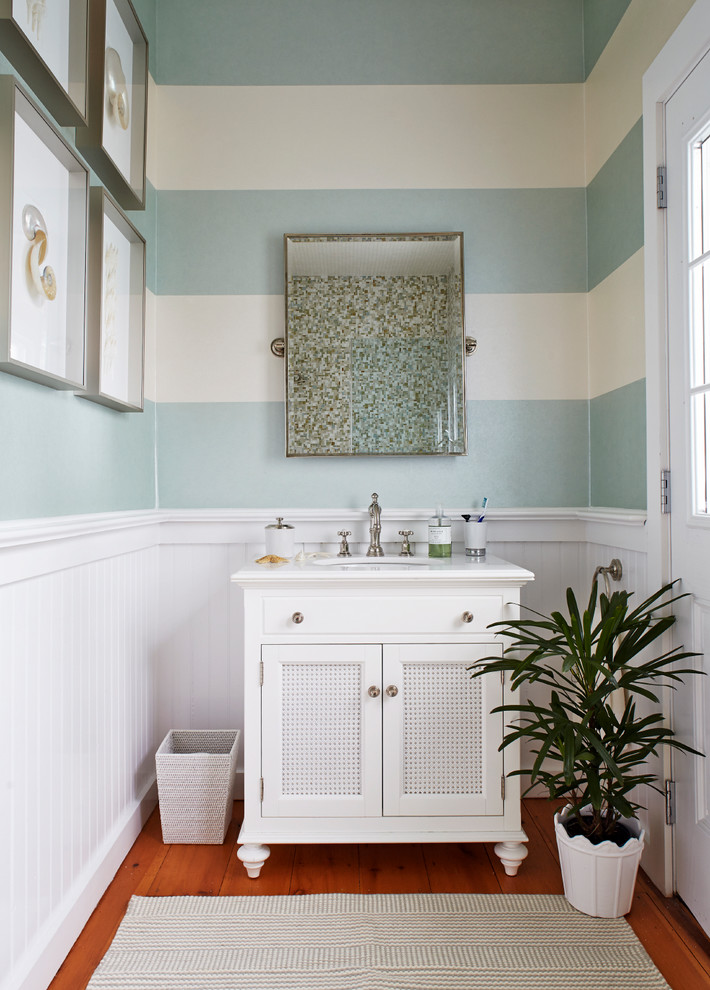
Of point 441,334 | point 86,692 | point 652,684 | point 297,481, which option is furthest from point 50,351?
point 652,684

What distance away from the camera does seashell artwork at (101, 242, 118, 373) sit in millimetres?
1704

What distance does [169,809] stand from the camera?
76.7 inches

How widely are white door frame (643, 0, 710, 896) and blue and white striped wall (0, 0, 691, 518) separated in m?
0.50

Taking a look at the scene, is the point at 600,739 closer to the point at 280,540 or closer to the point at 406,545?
the point at 406,545

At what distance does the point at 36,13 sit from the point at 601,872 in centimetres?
215

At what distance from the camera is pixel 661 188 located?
5.57 feet

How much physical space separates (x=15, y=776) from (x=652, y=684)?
1423mm

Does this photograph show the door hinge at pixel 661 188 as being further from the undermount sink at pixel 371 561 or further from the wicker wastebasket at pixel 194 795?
the wicker wastebasket at pixel 194 795

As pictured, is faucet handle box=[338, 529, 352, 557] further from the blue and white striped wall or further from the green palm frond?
the green palm frond

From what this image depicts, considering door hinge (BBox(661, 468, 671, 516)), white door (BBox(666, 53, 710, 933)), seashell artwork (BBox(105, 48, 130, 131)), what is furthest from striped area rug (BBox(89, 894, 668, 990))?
seashell artwork (BBox(105, 48, 130, 131))

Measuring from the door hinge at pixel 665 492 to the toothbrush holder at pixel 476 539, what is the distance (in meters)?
0.55

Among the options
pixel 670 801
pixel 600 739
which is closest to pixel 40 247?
pixel 600 739

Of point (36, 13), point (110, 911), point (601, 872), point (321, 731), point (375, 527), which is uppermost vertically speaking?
point (36, 13)

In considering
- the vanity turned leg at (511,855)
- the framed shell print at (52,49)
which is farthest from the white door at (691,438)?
the framed shell print at (52,49)
